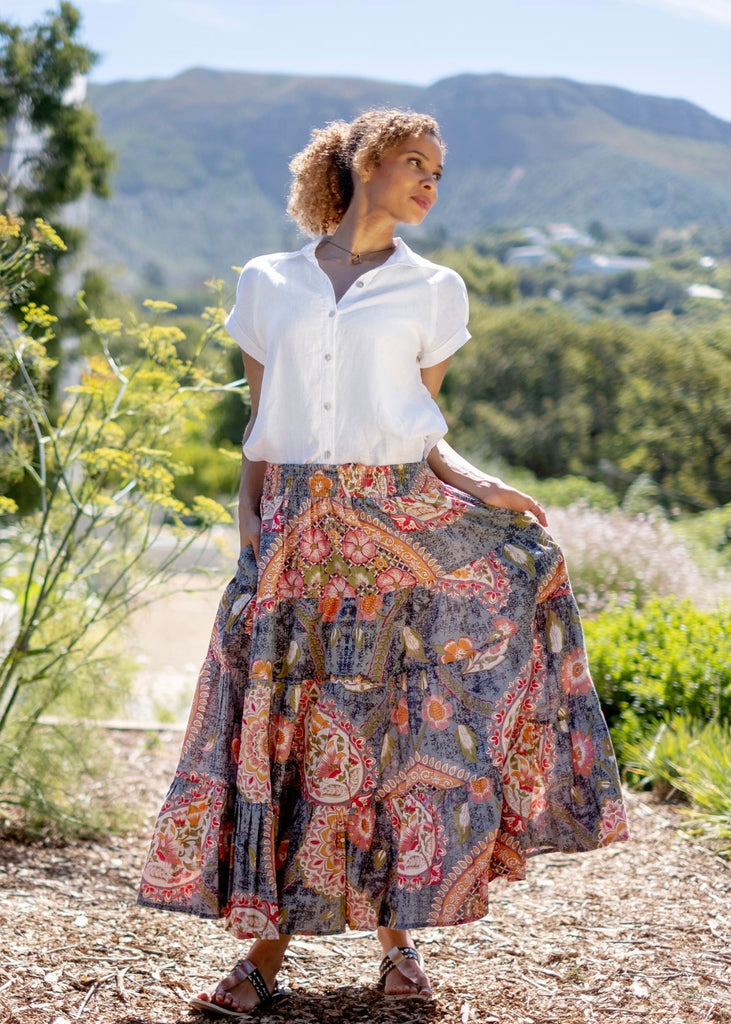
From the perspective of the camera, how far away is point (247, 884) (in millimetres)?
2127

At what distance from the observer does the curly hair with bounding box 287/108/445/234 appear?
7.82 ft

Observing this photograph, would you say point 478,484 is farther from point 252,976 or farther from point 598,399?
point 598,399

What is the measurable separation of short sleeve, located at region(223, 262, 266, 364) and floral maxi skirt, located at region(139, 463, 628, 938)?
0.28 meters

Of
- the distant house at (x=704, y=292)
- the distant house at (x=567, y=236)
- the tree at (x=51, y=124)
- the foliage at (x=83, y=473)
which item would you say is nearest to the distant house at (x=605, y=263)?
the distant house at (x=567, y=236)

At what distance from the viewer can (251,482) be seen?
244 cm

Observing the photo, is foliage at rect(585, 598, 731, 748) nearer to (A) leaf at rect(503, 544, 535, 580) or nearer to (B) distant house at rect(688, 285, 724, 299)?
(A) leaf at rect(503, 544, 535, 580)

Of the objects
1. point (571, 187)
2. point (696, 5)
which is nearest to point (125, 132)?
point (571, 187)

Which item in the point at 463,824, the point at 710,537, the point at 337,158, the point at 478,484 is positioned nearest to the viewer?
the point at 463,824

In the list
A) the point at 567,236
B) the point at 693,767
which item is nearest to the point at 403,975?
the point at 693,767

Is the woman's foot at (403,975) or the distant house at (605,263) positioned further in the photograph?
the distant house at (605,263)

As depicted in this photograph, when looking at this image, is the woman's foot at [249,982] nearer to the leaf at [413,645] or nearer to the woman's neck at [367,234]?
the leaf at [413,645]

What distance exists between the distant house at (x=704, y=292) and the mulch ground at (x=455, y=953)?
9.26m

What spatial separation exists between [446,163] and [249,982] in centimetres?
4489

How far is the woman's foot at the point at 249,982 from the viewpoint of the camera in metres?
2.20
